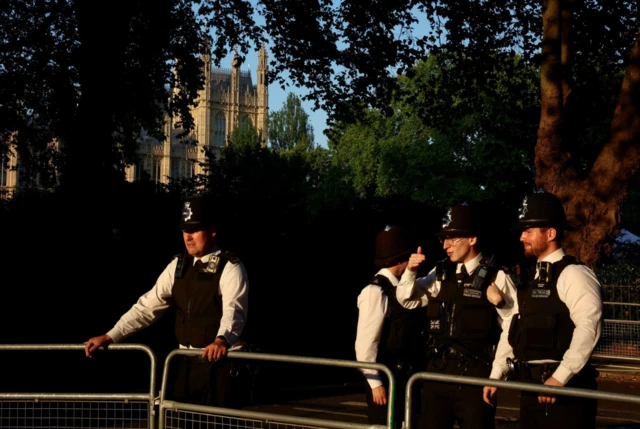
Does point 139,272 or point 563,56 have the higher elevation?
point 563,56

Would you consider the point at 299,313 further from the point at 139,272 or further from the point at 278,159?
the point at 278,159

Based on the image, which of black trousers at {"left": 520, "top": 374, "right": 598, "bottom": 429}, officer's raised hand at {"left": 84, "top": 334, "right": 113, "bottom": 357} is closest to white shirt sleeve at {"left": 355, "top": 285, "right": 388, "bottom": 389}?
black trousers at {"left": 520, "top": 374, "right": 598, "bottom": 429}

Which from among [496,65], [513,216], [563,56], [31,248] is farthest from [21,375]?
[513,216]

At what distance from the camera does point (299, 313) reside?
716 inches

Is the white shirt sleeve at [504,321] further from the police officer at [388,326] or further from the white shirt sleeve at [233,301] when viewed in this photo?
the white shirt sleeve at [233,301]

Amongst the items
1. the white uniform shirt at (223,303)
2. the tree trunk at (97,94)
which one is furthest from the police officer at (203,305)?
the tree trunk at (97,94)

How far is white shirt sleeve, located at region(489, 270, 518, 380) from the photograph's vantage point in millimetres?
5669

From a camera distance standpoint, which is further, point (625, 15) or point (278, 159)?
point (278, 159)

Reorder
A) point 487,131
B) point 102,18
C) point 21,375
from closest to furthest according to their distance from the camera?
point 21,375 → point 102,18 → point 487,131

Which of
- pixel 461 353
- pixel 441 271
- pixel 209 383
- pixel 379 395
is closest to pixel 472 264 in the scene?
pixel 441 271

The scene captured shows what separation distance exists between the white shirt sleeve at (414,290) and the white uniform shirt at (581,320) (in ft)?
3.90

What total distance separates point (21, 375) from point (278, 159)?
42.8 m

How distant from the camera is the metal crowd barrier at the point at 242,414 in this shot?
5.36 meters

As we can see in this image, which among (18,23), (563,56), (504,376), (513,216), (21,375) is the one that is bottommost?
(21,375)
